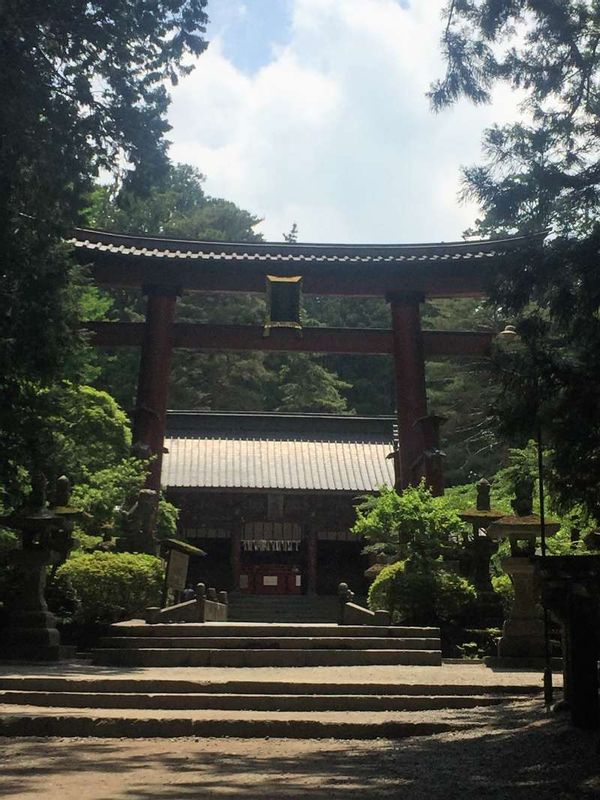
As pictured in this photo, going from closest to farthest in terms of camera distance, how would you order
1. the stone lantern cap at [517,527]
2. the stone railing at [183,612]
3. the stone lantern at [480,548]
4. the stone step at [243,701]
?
the stone step at [243,701], the stone lantern cap at [517,527], the stone railing at [183,612], the stone lantern at [480,548]

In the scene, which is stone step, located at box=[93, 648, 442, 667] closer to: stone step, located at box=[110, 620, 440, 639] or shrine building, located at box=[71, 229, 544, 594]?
stone step, located at box=[110, 620, 440, 639]

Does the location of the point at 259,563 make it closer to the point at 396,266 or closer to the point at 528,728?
the point at 396,266

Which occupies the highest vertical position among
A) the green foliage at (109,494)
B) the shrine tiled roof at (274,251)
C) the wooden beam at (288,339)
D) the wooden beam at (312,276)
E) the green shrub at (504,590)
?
the shrine tiled roof at (274,251)

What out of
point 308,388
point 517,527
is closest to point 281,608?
point 517,527

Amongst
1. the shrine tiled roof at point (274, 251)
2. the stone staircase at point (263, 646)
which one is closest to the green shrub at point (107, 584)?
the stone staircase at point (263, 646)

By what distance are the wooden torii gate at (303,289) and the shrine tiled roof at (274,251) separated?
0.02m

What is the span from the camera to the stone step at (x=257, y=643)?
1235cm

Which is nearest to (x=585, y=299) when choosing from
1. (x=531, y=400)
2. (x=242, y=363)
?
(x=531, y=400)

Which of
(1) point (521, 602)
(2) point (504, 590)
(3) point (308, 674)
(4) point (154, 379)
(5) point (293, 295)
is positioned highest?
(5) point (293, 295)

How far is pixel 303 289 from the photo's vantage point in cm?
2088

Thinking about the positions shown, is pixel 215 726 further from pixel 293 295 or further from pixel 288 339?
pixel 293 295

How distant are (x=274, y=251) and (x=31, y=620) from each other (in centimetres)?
1151

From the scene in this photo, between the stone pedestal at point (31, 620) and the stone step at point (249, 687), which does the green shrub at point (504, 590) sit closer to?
the stone step at point (249, 687)

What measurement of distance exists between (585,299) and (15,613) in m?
9.70
